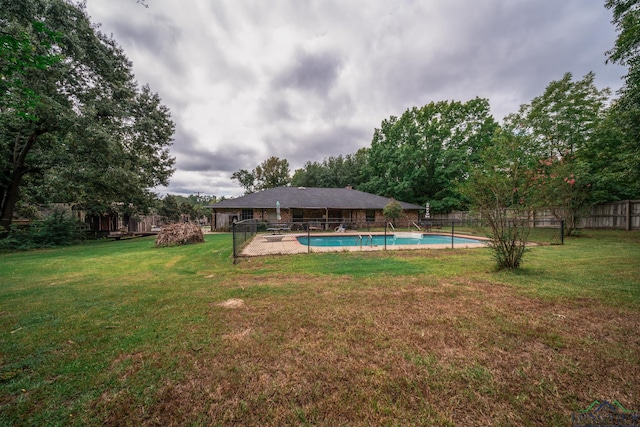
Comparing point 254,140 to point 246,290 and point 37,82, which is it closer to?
point 37,82

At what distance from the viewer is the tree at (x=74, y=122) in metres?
10.1

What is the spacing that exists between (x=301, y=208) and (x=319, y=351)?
18867 millimetres

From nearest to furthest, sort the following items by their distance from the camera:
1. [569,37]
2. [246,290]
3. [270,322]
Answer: [270,322] < [246,290] < [569,37]

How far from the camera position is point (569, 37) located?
30.2 ft

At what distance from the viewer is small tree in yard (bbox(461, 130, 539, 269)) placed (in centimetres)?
496

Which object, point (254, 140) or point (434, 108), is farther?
point (434, 108)

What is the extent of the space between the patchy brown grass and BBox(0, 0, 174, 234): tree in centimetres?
1340

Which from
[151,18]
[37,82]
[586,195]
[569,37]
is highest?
[569,37]

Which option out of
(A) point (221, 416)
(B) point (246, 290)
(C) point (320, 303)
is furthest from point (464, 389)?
(B) point (246, 290)

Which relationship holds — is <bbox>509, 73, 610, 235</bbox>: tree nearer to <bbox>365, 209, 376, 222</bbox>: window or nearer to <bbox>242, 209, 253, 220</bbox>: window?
<bbox>365, 209, 376, 222</bbox>: window

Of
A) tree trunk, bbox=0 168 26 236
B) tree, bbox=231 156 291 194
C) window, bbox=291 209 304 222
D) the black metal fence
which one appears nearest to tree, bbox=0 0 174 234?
tree trunk, bbox=0 168 26 236

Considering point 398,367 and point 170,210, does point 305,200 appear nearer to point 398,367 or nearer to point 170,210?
point 398,367

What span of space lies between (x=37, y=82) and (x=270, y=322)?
15.6 m

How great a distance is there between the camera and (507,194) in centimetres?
502
